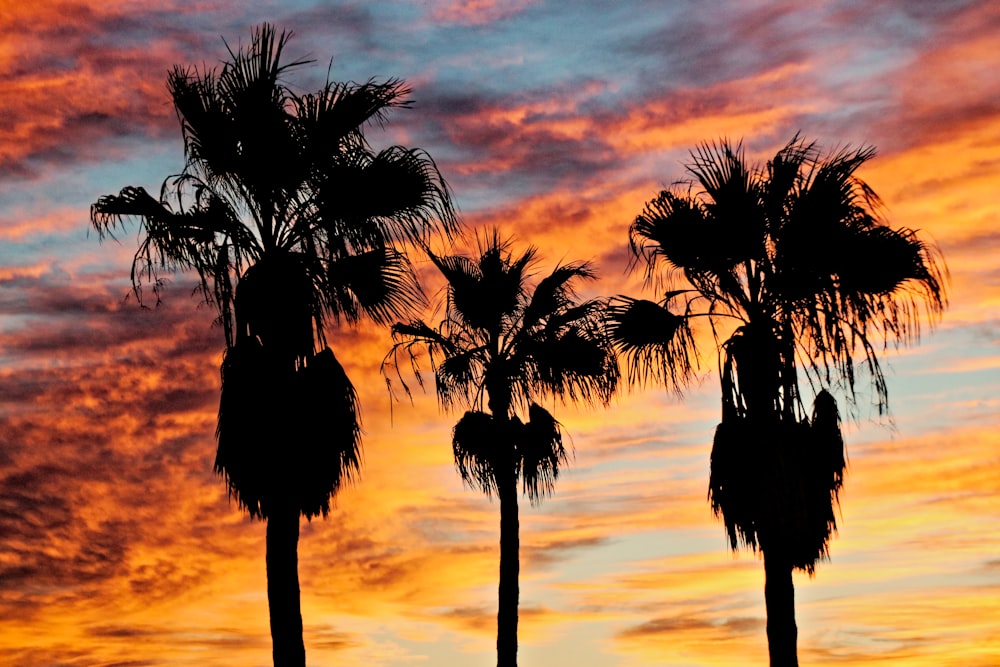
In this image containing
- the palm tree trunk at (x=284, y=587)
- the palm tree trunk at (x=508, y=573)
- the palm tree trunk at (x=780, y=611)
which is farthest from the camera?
the palm tree trunk at (x=508, y=573)

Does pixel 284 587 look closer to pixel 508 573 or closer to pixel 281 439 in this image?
pixel 281 439

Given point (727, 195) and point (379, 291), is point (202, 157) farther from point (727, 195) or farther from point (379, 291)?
point (727, 195)

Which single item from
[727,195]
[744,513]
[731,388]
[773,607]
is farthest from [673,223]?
[773,607]

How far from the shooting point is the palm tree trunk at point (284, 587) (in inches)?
785

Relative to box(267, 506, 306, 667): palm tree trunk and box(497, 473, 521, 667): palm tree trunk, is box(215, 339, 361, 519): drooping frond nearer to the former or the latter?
box(267, 506, 306, 667): palm tree trunk

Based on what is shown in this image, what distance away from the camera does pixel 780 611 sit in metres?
21.9

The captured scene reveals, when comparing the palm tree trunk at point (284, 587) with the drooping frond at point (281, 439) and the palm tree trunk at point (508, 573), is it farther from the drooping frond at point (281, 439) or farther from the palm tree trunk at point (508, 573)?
the palm tree trunk at point (508, 573)

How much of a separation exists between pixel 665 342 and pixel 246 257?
24.9ft

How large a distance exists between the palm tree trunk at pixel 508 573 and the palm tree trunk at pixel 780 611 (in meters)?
7.59

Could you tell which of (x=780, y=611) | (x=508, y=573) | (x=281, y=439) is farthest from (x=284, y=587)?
(x=508, y=573)

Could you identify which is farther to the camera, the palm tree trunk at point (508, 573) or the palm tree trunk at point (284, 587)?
the palm tree trunk at point (508, 573)

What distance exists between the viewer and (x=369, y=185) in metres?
21.4

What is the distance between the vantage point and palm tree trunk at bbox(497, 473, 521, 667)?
28.1m

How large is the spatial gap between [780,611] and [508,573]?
799 cm
